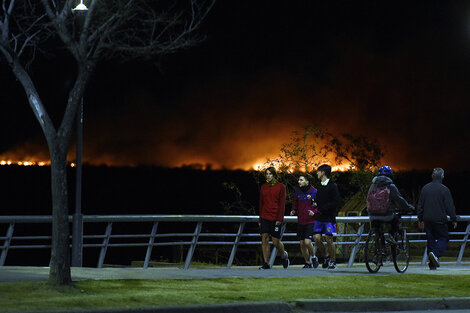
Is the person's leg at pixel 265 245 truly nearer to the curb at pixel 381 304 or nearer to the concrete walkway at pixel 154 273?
the concrete walkway at pixel 154 273

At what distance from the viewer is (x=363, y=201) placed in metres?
39.5

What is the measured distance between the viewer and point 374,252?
61.2 ft

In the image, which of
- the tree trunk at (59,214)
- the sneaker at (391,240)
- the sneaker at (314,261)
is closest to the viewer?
the tree trunk at (59,214)

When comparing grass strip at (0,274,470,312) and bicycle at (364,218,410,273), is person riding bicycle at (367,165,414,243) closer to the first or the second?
bicycle at (364,218,410,273)

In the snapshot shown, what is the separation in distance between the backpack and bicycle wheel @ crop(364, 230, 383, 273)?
1.24ft

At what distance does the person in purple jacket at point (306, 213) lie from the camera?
19.9 metres

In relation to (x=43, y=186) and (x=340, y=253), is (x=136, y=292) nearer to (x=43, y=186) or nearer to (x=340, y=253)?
(x=340, y=253)

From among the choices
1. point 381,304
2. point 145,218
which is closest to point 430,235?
point 145,218

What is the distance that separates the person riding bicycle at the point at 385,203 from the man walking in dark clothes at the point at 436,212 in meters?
1.39

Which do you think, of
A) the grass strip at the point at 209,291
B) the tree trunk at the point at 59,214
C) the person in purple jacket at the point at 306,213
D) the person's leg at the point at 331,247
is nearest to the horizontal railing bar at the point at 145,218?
the person in purple jacket at the point at 306,213

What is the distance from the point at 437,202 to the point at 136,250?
4185 inches

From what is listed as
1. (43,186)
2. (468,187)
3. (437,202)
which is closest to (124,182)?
(43,186)

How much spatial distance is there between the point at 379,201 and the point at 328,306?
4950mm

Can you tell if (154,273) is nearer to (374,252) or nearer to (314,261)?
(314,261)
